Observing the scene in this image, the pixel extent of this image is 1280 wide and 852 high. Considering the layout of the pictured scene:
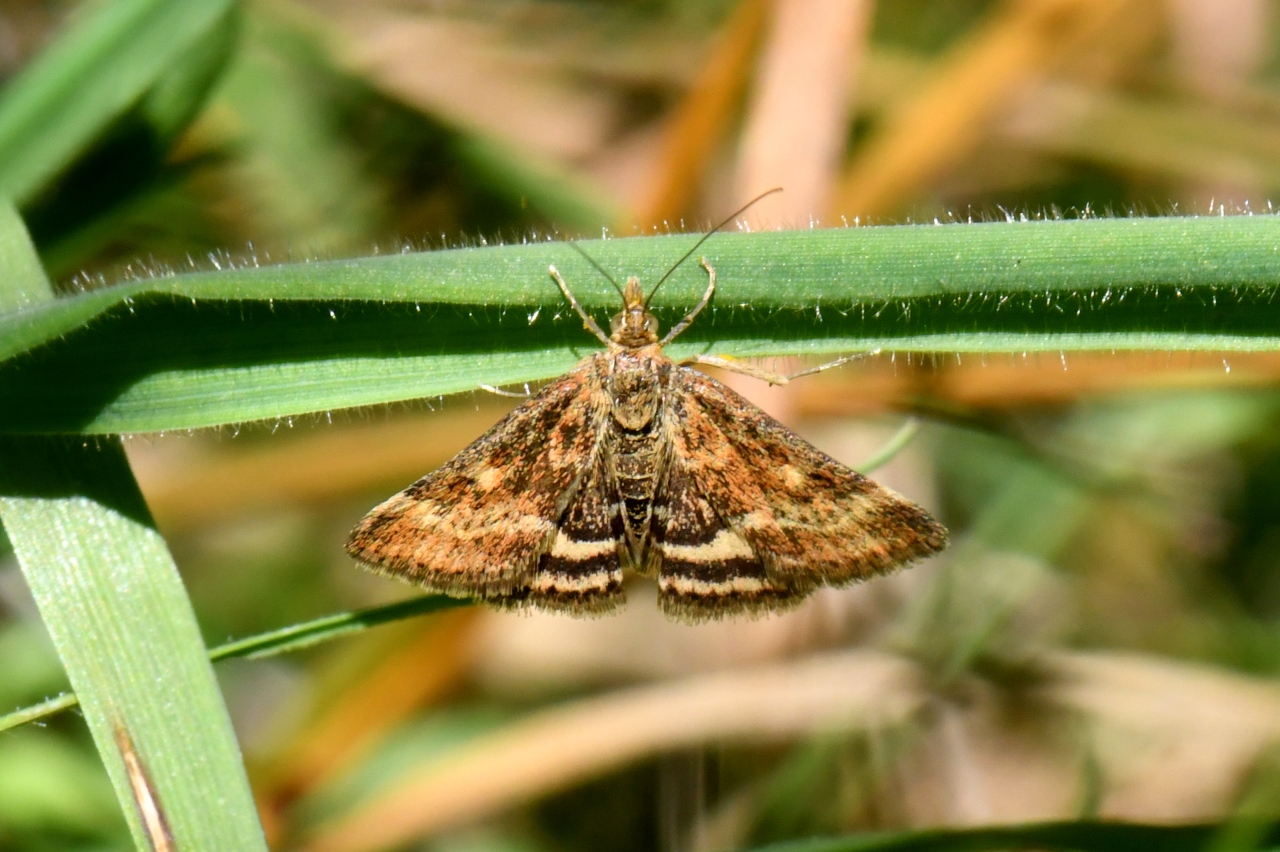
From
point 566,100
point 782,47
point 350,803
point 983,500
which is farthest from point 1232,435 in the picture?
point 350,803

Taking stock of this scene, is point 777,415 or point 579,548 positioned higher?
point 777,415

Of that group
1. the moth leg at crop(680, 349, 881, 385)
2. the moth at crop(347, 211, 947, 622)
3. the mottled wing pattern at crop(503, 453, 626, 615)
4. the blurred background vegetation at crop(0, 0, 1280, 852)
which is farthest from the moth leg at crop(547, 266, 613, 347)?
the blurred background vegetation at crop(0, 0, 1280, 852)

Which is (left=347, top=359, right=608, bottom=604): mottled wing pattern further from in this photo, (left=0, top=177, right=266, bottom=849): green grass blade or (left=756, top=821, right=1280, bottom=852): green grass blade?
(left=756, top=821, right=1280, bottom=852): green grass blade

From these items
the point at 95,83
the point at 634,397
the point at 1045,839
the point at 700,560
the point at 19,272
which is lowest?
the point at 1045,839

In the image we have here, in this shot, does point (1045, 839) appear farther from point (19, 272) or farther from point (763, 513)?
point (19, 272)

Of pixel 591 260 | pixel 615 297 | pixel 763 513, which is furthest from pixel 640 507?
pixel 591 260

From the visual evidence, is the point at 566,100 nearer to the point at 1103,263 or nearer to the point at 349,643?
the point at 349,643

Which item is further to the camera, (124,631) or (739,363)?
(739,363)
